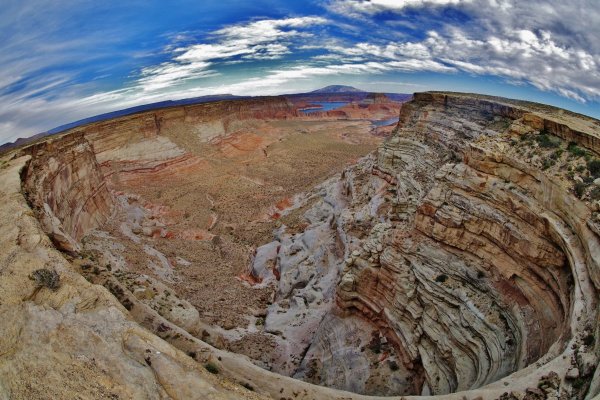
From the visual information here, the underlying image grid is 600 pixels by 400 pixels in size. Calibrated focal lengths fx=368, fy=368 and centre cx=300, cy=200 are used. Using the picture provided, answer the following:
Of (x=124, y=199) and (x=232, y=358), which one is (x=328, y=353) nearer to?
(x=232, y=358)

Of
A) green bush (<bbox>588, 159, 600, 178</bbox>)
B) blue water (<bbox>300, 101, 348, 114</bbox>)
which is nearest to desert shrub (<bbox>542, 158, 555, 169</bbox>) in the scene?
green bush (<bbox>588, 159, 600, 178</bbox>)

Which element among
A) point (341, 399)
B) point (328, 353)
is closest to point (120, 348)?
point (341, 399)

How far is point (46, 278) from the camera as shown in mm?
10922

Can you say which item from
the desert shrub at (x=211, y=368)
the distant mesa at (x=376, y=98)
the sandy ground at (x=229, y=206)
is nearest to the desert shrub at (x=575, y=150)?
the desert shrub at (x=211, y=368)

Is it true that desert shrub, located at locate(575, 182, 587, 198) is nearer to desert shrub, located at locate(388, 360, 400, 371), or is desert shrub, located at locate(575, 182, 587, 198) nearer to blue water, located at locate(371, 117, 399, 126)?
desert shrub, located at locate(388, 360, 400, 371)

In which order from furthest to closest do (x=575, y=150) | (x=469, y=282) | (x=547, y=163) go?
(x=469, y=282)
(x=575, y=150)
(x=547, y=163)

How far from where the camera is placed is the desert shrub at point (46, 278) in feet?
35.3

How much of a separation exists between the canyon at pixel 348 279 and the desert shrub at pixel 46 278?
Answer: 0.05m

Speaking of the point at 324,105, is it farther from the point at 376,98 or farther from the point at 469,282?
the point at 469,282

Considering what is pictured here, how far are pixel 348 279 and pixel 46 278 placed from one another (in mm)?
13752

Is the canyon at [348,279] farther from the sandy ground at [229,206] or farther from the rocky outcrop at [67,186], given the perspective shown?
the sandy ground at [229,206]

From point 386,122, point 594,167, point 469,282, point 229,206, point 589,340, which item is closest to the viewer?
point 589,340

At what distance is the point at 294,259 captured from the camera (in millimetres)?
27656

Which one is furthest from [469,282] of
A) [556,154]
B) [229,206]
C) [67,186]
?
[229,206]
